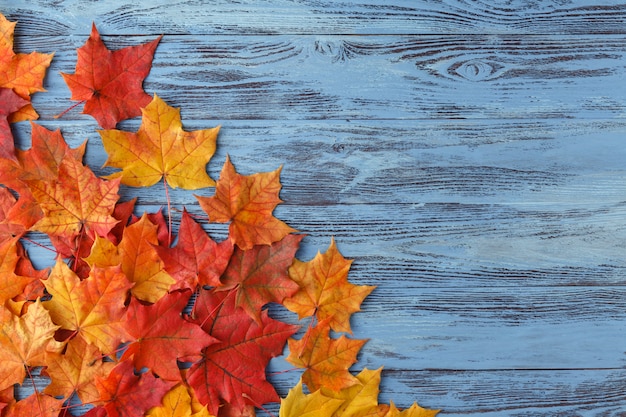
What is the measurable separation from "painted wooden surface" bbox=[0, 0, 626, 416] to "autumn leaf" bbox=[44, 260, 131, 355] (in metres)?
0.12

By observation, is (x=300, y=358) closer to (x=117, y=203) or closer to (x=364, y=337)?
(x=364, y=337)

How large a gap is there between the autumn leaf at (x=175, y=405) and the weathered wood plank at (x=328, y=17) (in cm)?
80

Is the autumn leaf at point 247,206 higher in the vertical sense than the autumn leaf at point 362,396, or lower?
higher

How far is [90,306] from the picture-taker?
1.11m

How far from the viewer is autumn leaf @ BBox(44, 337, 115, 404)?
1121 mm

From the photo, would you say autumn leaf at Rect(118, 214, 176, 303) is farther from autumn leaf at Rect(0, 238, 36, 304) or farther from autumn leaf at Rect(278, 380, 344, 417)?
autumn leaf at Rect(278, 380, 344, 417)

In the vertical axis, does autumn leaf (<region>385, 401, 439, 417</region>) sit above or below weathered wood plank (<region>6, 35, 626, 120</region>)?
below

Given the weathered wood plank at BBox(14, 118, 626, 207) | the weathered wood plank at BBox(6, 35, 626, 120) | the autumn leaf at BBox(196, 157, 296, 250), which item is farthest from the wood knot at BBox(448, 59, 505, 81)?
the autumn leaf at BBox(196, 157, 296, 250)

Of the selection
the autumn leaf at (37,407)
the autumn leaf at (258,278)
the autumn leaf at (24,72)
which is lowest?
the autumn leaf at (37,407)

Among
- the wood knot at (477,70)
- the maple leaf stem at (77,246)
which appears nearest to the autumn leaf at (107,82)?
the maple leaf stem at (77,246)

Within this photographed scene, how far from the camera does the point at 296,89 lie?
120cm

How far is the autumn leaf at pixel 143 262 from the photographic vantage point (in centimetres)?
112

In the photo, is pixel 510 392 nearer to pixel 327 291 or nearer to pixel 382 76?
pixel 327 291

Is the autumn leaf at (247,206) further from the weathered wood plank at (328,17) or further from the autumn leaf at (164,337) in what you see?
the weathered wood plank at (328,17)
